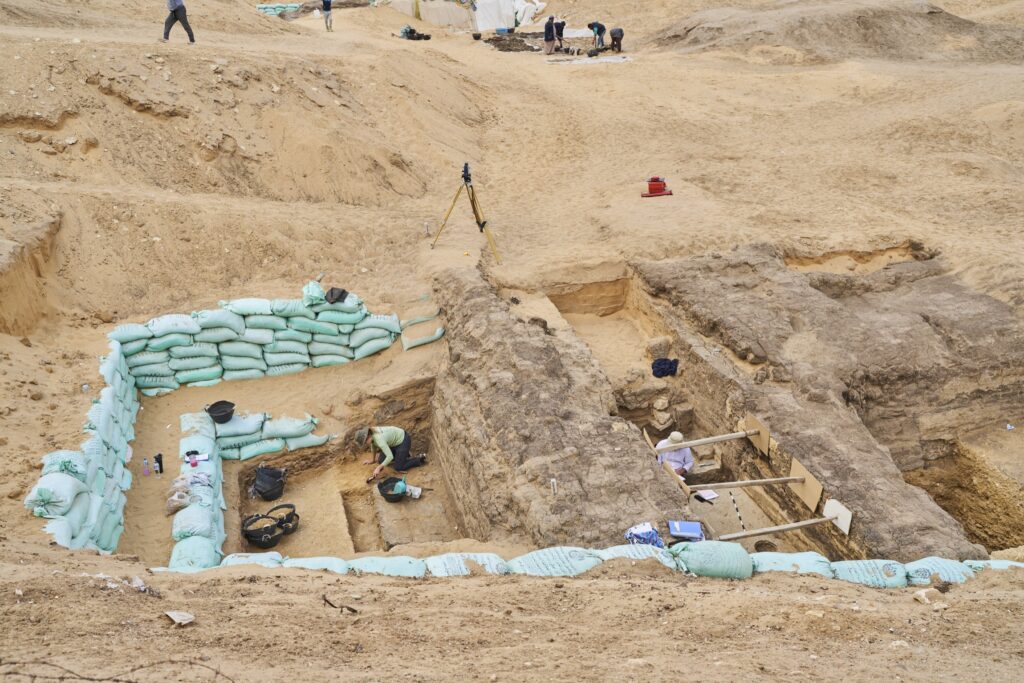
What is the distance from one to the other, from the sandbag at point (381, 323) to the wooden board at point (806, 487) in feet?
16.8

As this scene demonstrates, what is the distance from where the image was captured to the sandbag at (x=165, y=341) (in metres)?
9.16

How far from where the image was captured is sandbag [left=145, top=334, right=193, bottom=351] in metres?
9.16

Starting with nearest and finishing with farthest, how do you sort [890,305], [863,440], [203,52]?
[863,440] < [890,305] < [203,52]


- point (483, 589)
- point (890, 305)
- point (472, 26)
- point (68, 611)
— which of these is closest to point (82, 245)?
point (68, 611)

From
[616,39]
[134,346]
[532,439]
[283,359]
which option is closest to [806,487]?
[532,439]

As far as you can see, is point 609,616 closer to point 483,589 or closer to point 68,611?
point 483,589

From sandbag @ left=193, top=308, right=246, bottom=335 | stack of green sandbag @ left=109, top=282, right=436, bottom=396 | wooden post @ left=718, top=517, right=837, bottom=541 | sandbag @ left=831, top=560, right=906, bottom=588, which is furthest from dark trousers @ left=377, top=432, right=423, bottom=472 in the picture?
sandbag @ left=831, top=560, right=906, bottom=588

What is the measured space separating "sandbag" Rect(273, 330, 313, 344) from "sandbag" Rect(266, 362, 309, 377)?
35cm

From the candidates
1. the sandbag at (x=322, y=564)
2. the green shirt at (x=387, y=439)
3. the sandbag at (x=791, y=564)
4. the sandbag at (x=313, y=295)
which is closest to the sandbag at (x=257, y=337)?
the sandbag at (x=313, y=295)

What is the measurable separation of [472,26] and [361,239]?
632 inches

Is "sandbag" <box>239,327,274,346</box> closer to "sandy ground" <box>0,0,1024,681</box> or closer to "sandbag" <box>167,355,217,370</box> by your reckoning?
"sandbag" <box>167,355,217,370</box>

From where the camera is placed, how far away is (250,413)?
30.2ft

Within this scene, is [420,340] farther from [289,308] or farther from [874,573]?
[874,573]

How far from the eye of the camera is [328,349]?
32.4 ft
